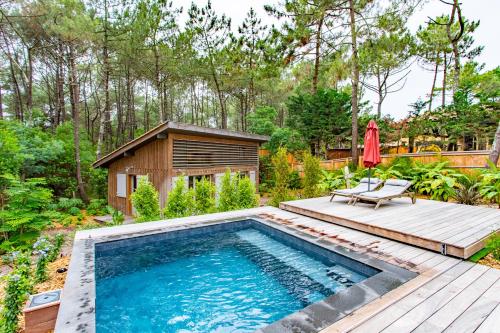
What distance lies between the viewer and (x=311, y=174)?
9016mm

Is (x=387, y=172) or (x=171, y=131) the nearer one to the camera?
(x=171, y=131)

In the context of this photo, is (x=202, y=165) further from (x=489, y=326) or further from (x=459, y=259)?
(x=489, y=326)

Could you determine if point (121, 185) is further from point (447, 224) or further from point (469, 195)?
point (469, 195)

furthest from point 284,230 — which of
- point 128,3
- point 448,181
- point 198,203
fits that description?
point 128,3

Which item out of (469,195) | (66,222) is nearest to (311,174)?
(469,195)

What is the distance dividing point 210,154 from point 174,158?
6.90 ft

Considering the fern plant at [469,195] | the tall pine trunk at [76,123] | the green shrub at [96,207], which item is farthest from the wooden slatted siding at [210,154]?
the fern plant at [469,195]

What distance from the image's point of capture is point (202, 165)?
1172 centimetres

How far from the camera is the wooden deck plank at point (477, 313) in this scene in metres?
2.10

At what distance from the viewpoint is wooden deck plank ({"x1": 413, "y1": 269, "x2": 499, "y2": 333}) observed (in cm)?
212

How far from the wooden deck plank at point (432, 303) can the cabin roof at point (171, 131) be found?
29.4 ft

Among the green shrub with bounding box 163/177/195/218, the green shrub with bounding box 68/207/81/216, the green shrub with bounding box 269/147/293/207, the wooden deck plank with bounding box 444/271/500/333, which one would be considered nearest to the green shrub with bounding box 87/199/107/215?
the green shrub with bounding box 68/207/81/216

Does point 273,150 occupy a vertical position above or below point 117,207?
above

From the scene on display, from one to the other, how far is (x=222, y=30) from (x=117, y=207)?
13.8 meters
